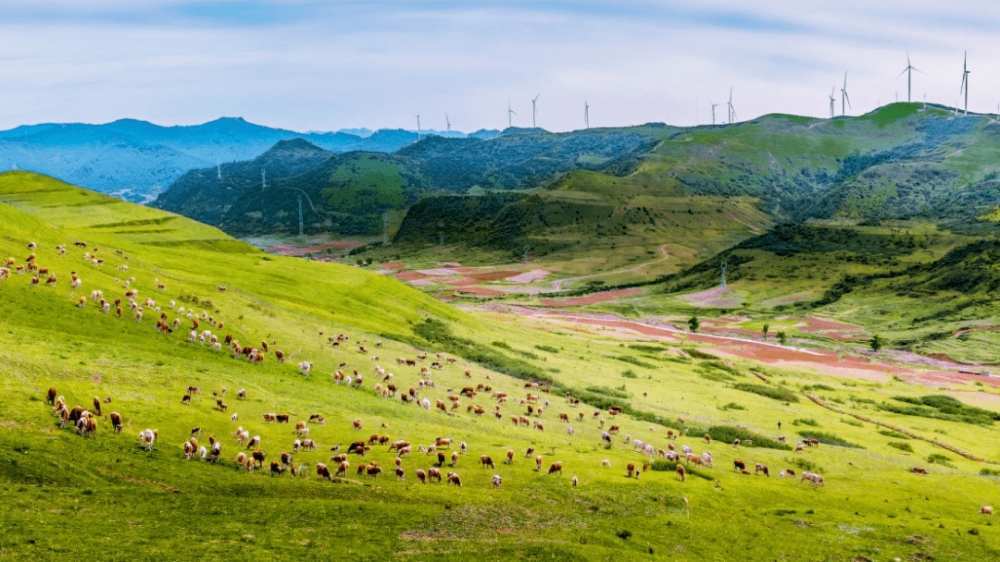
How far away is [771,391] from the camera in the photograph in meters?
95.8

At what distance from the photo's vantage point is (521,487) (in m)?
40.9

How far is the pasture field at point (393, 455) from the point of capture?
32000mm

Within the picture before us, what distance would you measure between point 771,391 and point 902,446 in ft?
82.6

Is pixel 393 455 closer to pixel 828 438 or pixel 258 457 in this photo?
pixel 258 457

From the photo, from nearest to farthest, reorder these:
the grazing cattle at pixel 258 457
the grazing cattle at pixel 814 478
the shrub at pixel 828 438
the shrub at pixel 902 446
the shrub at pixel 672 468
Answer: the grazing cattle at pixel 258 457
the shrub at pixel 672 468
the grazing cattle at pixel 814 478
the shrub at pixel 828 438
the shrub at pixel 902 446

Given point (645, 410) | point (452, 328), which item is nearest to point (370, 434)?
point (645, 410)

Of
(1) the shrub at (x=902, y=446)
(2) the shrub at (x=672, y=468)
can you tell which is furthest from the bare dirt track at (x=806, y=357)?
(2) the shrub at (x=672, y=468)

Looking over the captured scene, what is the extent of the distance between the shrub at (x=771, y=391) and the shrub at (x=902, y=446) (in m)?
20.8

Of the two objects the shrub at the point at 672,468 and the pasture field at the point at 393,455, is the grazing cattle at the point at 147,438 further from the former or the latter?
the shrub at the point at 672,468

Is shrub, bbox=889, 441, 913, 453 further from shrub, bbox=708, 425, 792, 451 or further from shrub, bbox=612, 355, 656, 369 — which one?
shrub, bbox=612, 355, 656, 369

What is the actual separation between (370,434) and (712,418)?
3891 centimetres

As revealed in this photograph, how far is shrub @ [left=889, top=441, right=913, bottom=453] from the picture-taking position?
2766 inches

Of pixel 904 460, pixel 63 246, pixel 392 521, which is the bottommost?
pixel 904 460

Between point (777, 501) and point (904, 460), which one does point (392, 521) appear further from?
point (904, 460)
